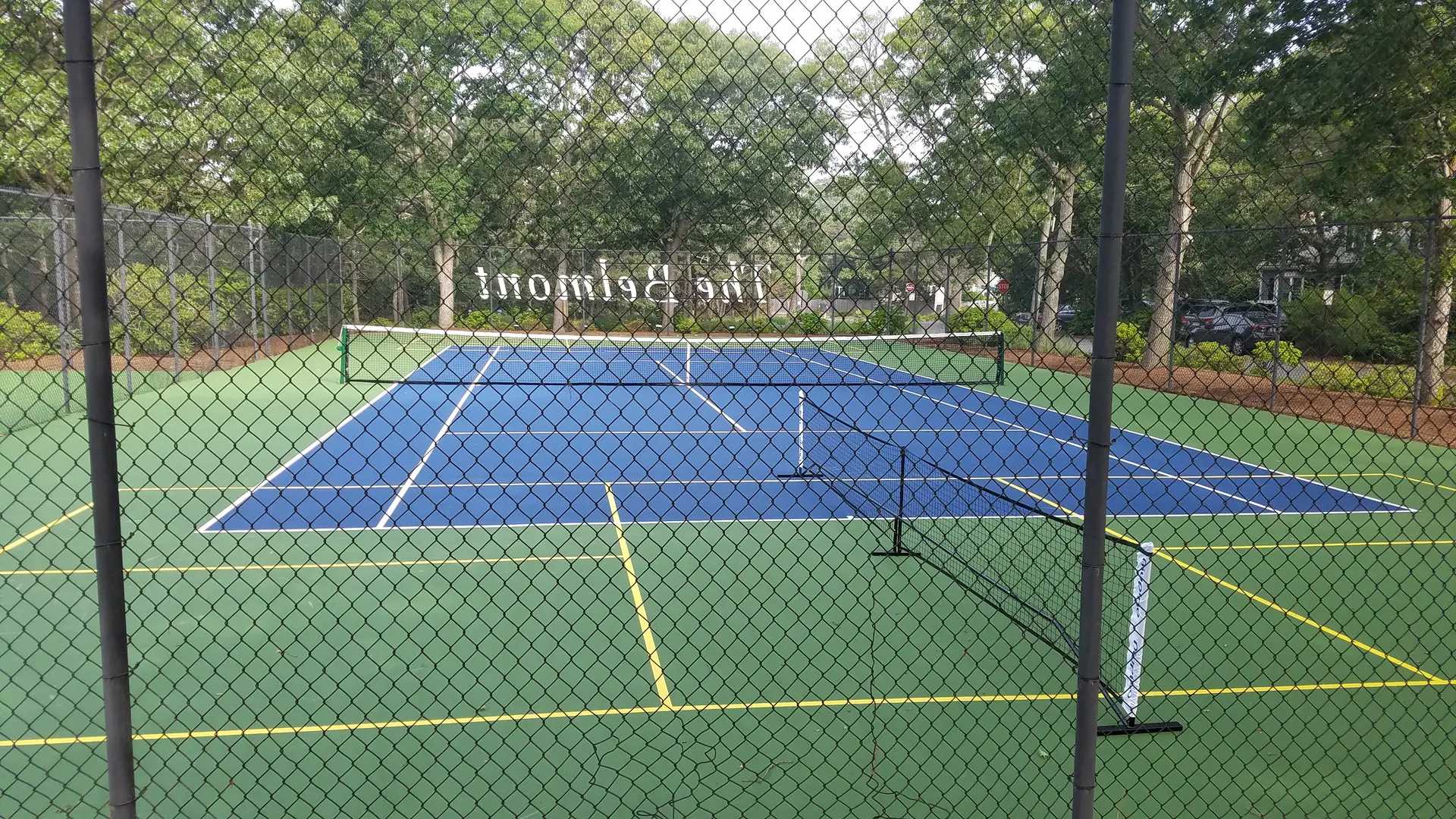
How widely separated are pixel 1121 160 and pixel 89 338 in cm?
240

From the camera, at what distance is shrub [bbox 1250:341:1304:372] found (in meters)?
17.1

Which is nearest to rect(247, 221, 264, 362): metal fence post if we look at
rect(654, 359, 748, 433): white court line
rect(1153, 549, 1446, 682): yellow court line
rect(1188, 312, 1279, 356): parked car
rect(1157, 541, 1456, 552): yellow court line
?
rect(654, 359, 748, 433): white court line

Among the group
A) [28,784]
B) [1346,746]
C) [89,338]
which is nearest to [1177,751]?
[1346,746]

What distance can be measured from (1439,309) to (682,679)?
15.2m

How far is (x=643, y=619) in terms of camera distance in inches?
269

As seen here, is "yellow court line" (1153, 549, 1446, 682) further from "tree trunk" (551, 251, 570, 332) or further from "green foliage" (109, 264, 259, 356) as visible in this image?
"green foliage" (109, 264, 259, 356)

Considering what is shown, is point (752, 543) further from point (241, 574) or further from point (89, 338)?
point (89, 338)

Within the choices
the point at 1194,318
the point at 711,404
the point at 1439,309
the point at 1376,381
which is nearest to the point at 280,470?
the point at 711,404

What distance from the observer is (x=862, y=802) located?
173 inches

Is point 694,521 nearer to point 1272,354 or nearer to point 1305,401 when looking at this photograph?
point 1272,354

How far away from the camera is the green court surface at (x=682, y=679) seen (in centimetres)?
454

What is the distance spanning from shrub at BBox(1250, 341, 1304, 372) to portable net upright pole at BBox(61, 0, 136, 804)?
57.2ft

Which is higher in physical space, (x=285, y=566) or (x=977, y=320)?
(x=977, y=320)

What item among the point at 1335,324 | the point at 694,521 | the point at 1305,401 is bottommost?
the point at 694,521
